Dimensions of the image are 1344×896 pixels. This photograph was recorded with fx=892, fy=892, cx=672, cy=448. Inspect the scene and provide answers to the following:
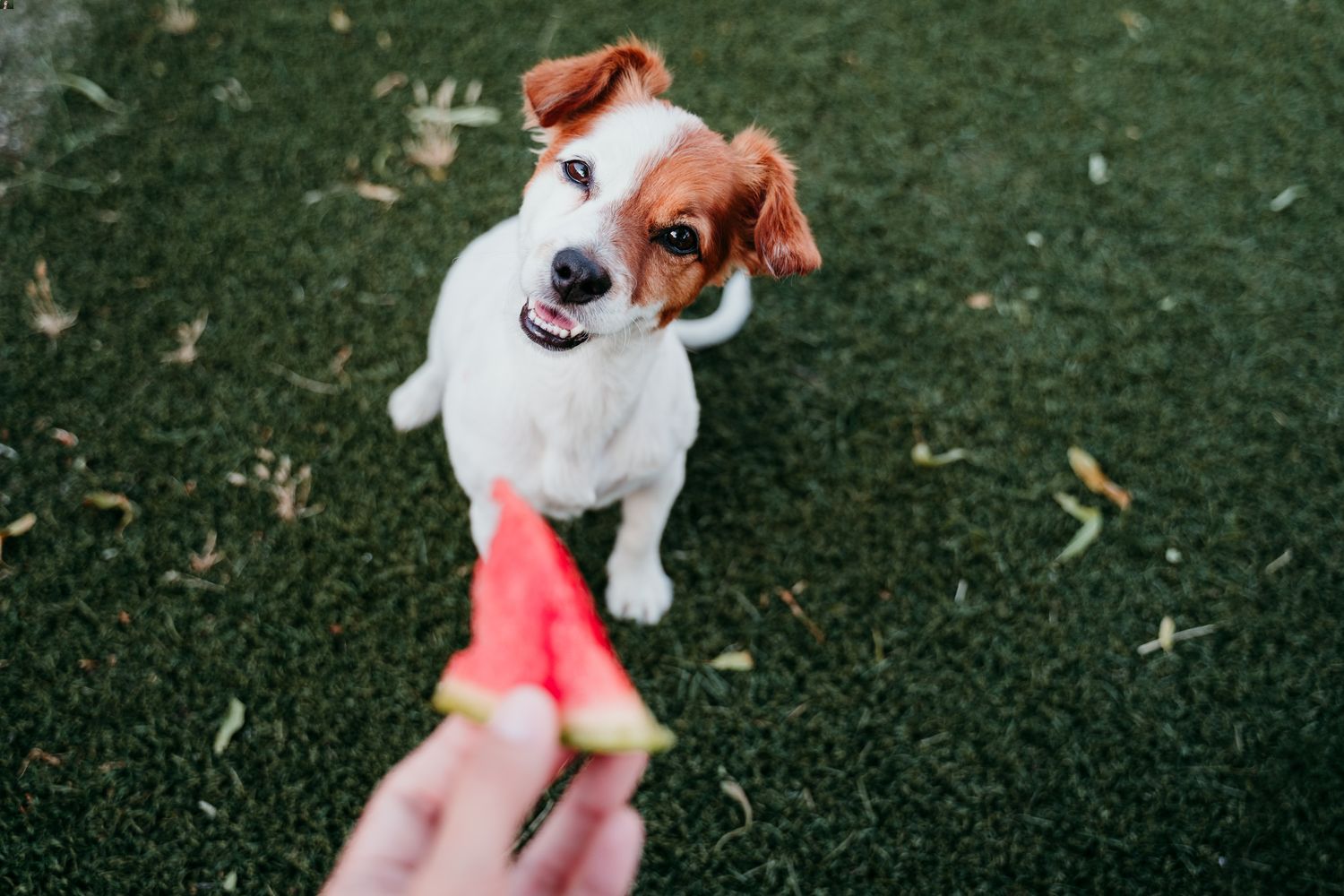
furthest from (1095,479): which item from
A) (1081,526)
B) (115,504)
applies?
(115,504)

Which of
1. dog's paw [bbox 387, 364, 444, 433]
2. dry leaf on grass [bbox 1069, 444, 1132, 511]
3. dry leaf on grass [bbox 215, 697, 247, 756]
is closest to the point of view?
dry leaf on grass [bbox 215, 697, 247, 756]

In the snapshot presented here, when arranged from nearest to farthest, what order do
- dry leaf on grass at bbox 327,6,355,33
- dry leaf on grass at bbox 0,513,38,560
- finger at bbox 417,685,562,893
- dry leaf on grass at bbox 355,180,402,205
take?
finger at bbox 417,685,562,893, dry leaf on grass at bbox 0,513,38,560, dry leaf on grass at bbox 355,180,402,205, dry leaf on grass at bbox 327,6,355,33

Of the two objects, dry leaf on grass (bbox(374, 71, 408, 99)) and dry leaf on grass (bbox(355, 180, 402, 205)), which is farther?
dry leaf on grass (bbox(374, 71, 408, 99))

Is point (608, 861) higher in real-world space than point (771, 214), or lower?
lower

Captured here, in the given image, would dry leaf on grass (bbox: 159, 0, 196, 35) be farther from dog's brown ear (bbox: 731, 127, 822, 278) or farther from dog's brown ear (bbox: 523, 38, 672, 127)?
dog's brown ear (bbox: 731, 127, 822, 278)

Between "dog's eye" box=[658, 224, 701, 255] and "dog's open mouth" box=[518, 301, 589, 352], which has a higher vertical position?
"dog's eye" box=[658, 224, 701, 255]

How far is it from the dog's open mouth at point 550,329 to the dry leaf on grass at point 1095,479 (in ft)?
8.15

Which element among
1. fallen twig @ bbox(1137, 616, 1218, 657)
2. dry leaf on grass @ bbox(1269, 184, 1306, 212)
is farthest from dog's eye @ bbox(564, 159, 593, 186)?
dry leaf on grass @ bbox(1269, 184, 1306, 212)

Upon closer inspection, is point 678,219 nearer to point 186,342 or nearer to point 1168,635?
point 186,342

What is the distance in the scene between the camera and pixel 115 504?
11.0 ft

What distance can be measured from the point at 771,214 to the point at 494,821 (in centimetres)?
166

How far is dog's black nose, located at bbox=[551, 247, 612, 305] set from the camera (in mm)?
2156

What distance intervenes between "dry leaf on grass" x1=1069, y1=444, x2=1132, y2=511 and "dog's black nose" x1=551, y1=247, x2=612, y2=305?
2555mm

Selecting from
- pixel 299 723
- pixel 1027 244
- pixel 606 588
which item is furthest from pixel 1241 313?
pixel 299 723
